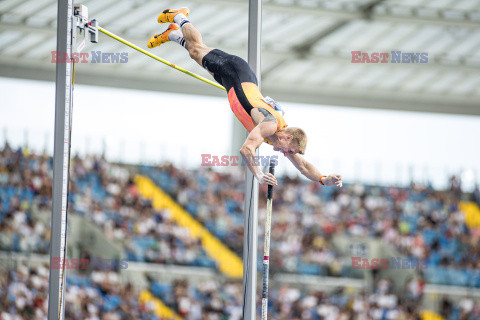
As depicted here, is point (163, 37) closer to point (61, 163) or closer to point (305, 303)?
point (61, 163)

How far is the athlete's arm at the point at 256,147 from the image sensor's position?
12.3ft

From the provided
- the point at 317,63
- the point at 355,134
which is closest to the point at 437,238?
the point at 355,134

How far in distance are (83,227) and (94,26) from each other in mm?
7177

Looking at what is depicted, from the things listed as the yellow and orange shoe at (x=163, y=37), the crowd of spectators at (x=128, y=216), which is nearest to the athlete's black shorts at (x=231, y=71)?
the yellow and orange shoe at (x=163, y=37)

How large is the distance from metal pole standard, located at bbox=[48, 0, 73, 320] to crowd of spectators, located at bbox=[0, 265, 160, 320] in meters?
5.41

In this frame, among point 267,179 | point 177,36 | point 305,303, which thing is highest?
point 177,36

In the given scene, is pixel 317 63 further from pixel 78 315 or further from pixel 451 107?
pixel 78 315

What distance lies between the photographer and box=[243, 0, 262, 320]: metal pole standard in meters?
4.38

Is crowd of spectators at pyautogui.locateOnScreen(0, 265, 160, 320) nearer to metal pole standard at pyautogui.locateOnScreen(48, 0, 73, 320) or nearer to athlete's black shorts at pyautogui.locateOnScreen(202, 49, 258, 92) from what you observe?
metal pole standard at pyautogui.locateOnScreen(48, 0, 73, 320)

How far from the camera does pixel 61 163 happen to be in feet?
13.8

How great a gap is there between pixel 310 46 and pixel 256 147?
961 centimetres

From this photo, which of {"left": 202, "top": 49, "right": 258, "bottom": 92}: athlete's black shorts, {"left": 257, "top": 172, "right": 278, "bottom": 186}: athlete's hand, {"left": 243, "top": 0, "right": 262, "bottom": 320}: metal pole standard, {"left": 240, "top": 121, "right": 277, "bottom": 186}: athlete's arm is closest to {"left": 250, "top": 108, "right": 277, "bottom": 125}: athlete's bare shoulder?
{"left": 240, "top": 121, "right": 277, "bottom": 186}: athlete's arm

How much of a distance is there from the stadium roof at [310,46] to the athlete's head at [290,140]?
25.0ft

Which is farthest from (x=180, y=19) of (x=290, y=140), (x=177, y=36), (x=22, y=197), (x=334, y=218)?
(x=334, y=218)
